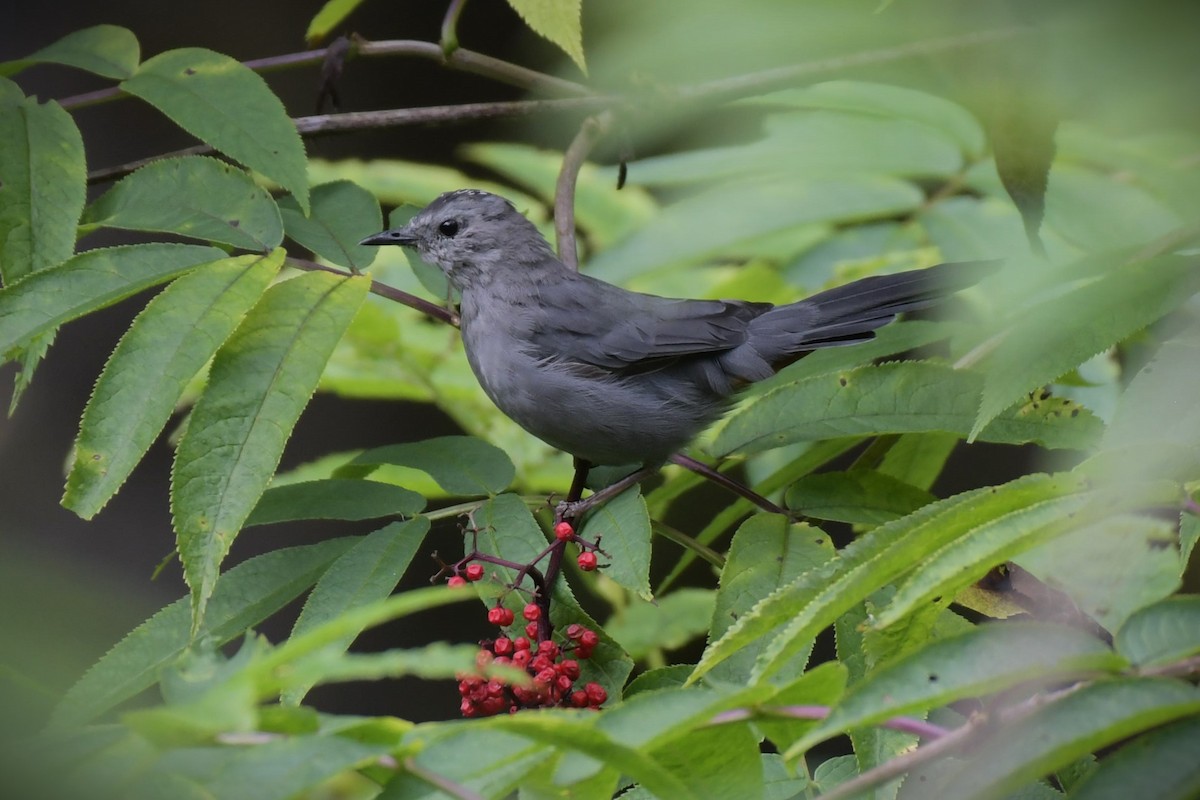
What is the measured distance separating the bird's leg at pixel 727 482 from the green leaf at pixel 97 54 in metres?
1.24

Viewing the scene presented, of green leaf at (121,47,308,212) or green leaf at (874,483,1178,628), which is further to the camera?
green leaf at (121,47,308,212)

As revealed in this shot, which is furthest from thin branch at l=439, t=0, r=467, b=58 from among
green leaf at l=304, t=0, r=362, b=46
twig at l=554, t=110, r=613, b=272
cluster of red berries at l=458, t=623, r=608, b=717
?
cluster of red berries at l=458, t=623, r=608, b=717

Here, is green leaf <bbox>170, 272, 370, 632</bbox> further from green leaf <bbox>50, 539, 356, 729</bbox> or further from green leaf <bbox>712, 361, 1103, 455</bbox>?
green leaf <bbox>712, 361, 1103, 455</bbox>

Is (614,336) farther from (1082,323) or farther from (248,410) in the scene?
→ (1082,323)

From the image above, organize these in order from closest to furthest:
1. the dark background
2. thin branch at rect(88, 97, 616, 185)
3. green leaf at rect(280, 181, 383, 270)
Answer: green leaf at rect(280, 181, 383, 270), thin branch at rect(88, 97, 616, 185), the dark background

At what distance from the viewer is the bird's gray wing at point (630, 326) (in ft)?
8.48

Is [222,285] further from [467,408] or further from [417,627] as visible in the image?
[417,627]

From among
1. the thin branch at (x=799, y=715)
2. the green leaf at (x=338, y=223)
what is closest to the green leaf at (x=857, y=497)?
the thin branch at (x=799, y=715)

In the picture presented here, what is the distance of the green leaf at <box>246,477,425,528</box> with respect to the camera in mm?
1833

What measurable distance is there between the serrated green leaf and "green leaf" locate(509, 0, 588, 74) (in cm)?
87

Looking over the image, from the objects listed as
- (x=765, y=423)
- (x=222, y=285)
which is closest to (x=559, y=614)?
(x=765, y=423)

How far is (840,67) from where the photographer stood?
6.86 ft

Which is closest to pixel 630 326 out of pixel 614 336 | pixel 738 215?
pixel 614 336

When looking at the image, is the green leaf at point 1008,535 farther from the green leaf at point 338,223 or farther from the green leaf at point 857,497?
the green leaf at point 338,223
